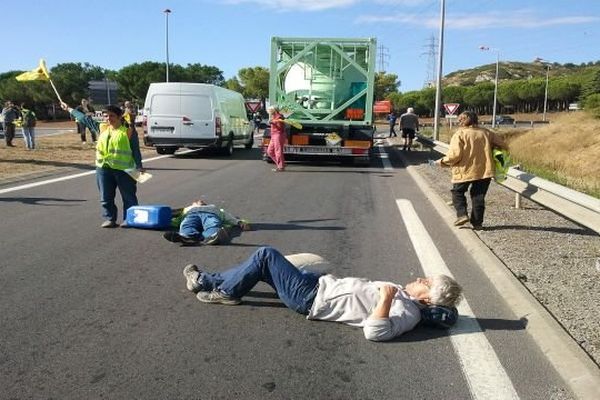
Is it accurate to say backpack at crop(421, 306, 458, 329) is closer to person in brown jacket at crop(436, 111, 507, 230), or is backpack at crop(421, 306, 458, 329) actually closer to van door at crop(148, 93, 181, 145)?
person in brown jacket at crop(436, 111, 507, 230)

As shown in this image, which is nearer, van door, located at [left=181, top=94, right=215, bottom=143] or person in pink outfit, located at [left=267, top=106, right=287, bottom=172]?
person in pink outfit, located at [left=267, top=106, right=287, bottom=172]

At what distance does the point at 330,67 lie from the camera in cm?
1788

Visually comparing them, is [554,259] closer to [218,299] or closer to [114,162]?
[218,299]

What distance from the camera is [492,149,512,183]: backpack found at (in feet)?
26.9

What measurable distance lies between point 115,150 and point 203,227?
191 centimetres

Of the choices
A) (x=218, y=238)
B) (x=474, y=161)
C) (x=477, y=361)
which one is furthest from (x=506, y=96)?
(x=477, y=361)

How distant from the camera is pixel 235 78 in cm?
9650

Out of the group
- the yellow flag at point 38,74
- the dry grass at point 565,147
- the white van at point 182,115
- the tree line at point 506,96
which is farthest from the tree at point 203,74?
the yellow flag at point 38,74

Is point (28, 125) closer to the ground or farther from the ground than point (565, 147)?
farther from the ground

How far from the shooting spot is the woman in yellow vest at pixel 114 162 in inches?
326

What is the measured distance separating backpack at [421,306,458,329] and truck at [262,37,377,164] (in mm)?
13287

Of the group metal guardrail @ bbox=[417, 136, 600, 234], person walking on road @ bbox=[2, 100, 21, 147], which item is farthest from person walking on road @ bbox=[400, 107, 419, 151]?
metal guardrail @ bbox=[417, 136, 600, 234]

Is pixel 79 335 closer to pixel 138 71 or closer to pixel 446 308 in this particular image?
pixel 446 308

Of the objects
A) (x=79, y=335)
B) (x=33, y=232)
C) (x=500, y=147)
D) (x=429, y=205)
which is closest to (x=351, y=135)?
(x=429, y=205)
